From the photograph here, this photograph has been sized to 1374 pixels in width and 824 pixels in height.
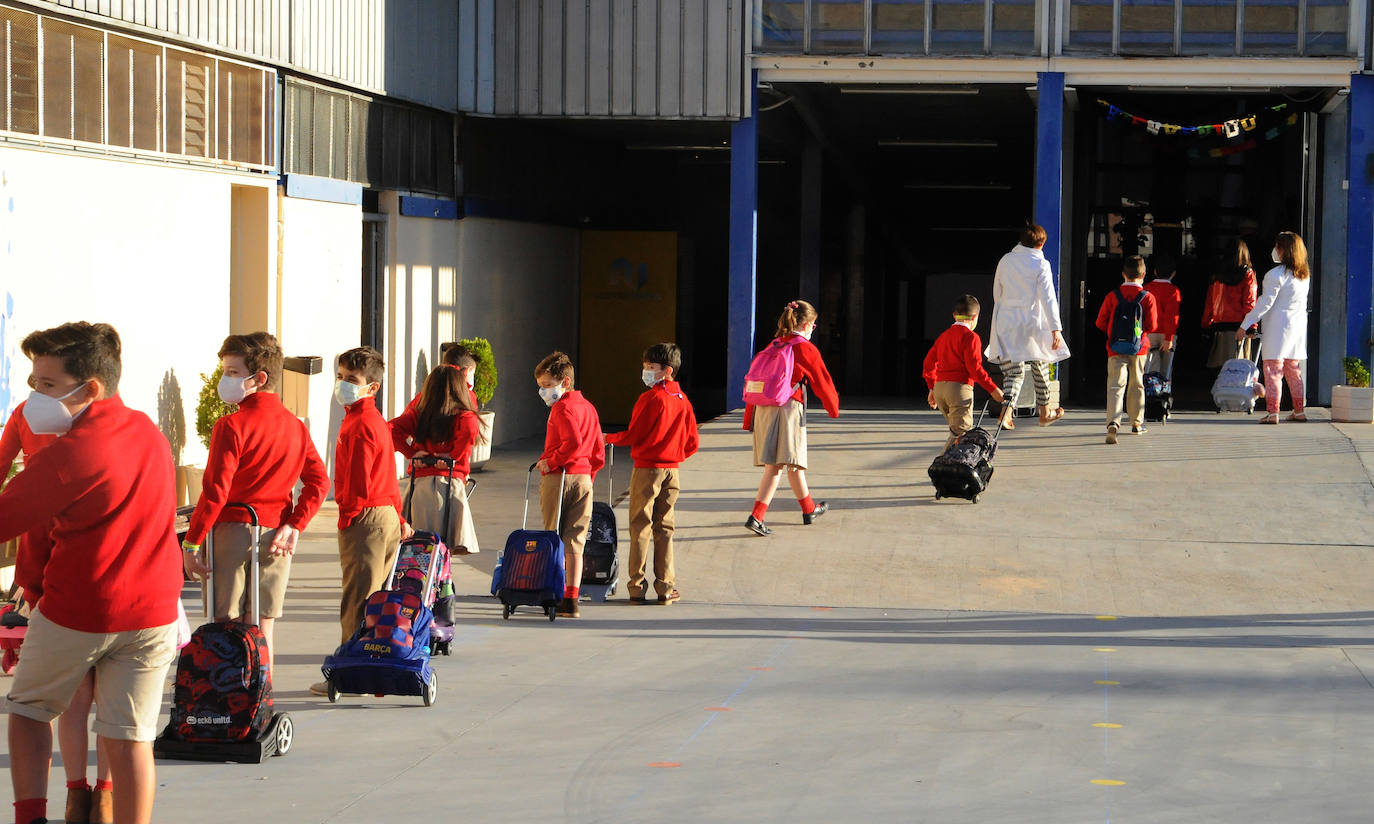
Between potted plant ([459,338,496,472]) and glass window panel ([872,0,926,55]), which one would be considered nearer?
glass window panel ([872,0,926,55])

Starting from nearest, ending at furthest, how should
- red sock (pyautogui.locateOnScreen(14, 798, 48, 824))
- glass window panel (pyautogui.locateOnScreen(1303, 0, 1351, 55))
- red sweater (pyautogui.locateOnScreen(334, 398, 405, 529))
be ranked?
red sock (pyautogui.locateOnScreen(14, 798, 48, 824)) → red sweater (pyautogui.locateOnScreen(334, 398, 405, 529)) → glass window panel (pyautogui.locateOnScreen(1303, 0, 1351, 55))

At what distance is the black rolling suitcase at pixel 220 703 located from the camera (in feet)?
19.2

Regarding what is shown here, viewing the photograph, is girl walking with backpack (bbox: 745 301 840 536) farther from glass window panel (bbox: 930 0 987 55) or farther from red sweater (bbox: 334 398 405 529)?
glass window panel (bbox: 930 0 987 55)

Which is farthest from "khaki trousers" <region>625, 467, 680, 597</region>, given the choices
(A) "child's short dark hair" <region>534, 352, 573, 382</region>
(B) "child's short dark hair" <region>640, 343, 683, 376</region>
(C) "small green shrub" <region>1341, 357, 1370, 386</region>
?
(C) "small green shrub" <region>1341, 357, 1370, 386</region>

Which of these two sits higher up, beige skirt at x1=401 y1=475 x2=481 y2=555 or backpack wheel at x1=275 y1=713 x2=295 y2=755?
beige skirt at x1=401 y1=475 x2=481 y2=555

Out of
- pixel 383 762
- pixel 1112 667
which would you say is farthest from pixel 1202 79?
pixel 383 762

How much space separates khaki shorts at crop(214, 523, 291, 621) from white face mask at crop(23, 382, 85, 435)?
180cm

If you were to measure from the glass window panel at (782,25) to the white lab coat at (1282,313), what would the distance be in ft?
17.2

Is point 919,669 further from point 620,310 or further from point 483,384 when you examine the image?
point 620,310

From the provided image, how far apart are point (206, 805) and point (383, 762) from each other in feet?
2.49

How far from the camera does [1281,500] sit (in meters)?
11.3

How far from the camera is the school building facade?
1138cm

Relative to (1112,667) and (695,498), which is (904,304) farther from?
(1112,667)

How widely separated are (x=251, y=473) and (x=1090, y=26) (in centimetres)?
1199
